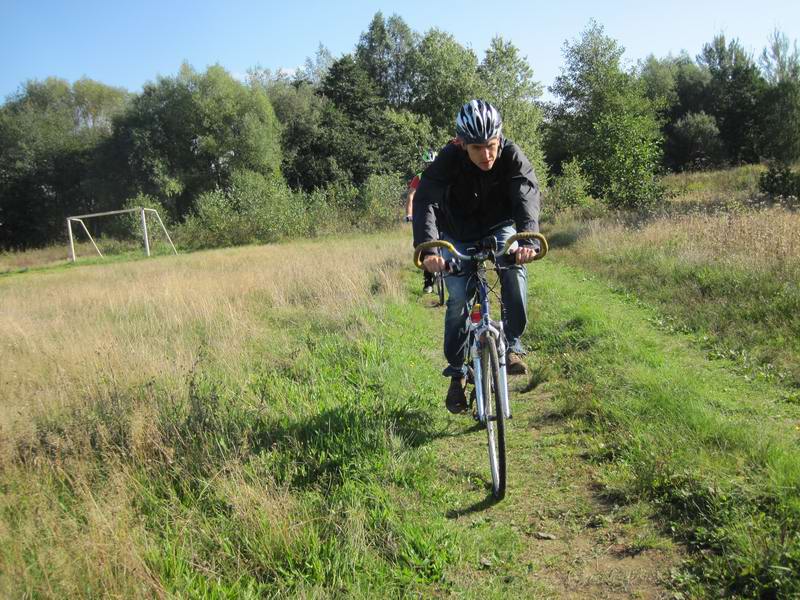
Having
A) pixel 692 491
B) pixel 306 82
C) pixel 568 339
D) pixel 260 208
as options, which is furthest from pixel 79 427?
pixel 306 82

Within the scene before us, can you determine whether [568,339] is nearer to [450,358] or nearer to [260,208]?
[450,358]

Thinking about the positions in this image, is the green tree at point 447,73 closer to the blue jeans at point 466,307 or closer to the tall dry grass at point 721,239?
the tall dry grass at point 721,239

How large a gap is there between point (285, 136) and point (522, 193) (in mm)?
45461

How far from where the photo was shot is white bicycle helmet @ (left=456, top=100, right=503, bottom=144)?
12.8 feet

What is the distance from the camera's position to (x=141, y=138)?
4294cm

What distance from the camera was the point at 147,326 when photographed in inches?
304

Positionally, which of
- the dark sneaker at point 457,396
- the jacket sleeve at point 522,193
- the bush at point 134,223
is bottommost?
the dark sneaker at point 457,396

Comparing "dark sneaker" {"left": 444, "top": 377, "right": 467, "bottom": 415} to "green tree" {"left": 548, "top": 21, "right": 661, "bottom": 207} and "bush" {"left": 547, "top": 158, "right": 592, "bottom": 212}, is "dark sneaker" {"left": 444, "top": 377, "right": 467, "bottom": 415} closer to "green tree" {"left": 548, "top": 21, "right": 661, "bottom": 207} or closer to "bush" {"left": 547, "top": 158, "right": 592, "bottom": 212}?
"green tree" {"left": 548, "top": 21, "right": 661, "bottom": 207}

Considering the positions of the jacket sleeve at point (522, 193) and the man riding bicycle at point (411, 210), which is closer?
the jacket sleeve at point (522, 193)

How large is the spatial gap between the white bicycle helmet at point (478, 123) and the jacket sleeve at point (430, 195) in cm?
33

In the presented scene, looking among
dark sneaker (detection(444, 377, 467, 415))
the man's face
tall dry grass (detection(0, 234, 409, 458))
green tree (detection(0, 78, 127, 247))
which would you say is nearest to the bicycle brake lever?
the man's face

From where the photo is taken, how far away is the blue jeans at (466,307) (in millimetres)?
4152

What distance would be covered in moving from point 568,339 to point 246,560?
4.62 m

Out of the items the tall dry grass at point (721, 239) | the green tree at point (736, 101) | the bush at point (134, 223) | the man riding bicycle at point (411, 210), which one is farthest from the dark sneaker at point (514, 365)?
the green tree at point (736, 101)
